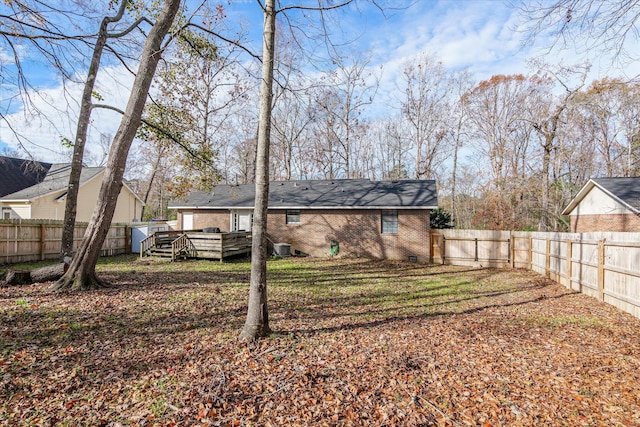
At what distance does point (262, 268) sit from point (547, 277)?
1173 centimetres

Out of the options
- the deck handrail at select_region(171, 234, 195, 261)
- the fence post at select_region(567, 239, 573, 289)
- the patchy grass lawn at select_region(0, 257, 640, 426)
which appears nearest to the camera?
the patchy grass lawn at select_region(0, 257, 640, 426)

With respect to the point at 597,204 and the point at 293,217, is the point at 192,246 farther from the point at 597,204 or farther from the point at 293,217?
the point at 597,204

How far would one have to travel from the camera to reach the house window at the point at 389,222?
56.7ft

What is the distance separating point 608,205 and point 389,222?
36.2 ft

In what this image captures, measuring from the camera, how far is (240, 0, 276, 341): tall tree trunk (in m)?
5.19

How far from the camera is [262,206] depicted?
17.0 ft

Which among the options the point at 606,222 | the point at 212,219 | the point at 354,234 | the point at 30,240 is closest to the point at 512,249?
the point at 606,222

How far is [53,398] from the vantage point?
3.50 meters

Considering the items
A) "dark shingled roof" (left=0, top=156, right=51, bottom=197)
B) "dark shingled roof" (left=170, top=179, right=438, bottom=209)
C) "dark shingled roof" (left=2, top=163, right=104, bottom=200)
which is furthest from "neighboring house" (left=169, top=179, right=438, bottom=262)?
"dark shingled roof" (left=0, top=156, right=51, bottom=197)

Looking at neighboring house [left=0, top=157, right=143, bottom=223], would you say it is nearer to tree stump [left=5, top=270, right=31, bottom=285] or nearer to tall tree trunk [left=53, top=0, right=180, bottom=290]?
tree stump [left=5, top=270, right=31, bottom=285]

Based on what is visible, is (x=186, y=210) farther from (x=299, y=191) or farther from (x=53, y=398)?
(x=53, y=398)

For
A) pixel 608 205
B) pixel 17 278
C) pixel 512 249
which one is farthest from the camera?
pixel 608 205

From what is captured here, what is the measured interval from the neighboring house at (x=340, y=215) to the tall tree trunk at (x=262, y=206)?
37.5 feet

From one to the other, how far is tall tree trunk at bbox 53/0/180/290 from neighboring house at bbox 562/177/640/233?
1766cm
